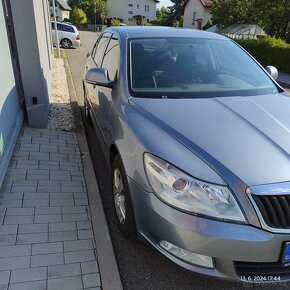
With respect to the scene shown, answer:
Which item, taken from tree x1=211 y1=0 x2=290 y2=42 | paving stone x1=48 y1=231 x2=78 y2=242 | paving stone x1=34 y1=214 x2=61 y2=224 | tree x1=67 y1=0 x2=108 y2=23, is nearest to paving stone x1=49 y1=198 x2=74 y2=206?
paving stone x1=34 y1=214 x2=61 y2=224

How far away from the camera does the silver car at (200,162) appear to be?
1929 millimetres

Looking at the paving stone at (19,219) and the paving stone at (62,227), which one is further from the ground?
the paving stone at (19,219)

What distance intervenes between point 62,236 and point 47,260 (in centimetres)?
31

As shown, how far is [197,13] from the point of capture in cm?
4569

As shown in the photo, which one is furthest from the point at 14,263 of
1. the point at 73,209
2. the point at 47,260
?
the point at 73,209

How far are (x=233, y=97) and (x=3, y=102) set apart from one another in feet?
8.58

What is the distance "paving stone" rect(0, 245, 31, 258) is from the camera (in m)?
2.54

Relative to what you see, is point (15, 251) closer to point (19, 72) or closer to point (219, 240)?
point (219, 240)

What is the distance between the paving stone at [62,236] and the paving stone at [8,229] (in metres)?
0.31

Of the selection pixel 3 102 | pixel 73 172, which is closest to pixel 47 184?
pixel 73 172

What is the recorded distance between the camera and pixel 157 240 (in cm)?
221

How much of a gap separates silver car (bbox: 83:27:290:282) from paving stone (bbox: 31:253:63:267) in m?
0.57

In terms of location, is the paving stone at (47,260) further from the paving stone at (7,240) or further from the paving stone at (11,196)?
the paving stone at (11,196)

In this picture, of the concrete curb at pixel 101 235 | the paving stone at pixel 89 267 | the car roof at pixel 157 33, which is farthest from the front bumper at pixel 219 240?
the car roof at pixel 157 33
